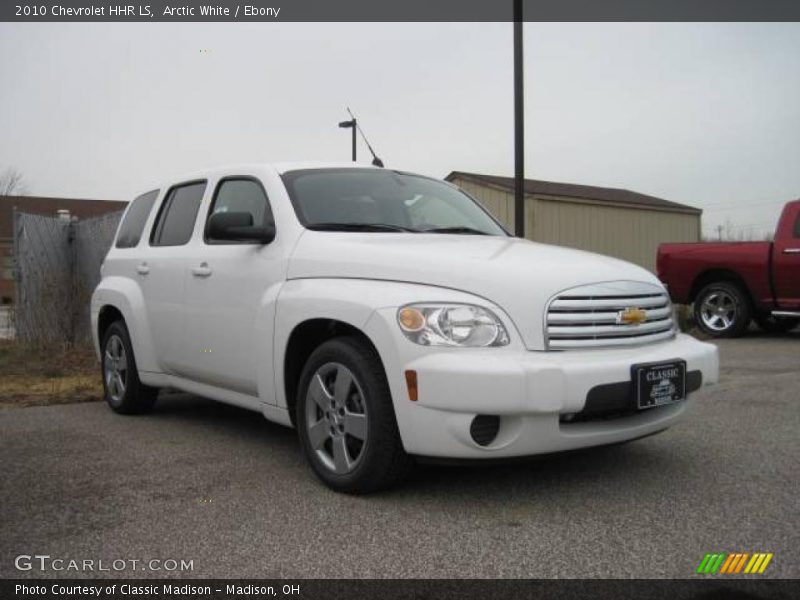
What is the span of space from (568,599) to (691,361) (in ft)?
5.30

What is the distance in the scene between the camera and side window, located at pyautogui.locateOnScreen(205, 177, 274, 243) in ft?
15.0

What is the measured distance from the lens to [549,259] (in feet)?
12.2

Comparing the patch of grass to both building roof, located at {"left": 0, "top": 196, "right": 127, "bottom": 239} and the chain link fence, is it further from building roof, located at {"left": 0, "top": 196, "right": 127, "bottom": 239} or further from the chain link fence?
building roof, located at {"left": 0, "top": 196, "right": 127, "bottom": 239}

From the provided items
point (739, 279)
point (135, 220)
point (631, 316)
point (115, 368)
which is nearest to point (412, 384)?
point (631, 316)

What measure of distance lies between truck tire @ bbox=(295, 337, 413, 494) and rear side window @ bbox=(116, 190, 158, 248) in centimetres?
262

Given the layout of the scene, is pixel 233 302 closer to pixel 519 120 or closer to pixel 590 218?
pixel 519 120

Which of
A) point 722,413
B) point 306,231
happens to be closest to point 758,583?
point 306,231

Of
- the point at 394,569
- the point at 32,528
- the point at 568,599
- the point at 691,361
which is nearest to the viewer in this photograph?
the point at 568,599

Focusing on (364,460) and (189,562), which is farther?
(364,460)

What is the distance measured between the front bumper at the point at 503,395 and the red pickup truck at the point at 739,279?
778 centimetres

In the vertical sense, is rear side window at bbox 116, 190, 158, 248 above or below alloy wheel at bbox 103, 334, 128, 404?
above

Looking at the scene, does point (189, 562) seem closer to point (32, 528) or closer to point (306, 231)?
point (32, 528)

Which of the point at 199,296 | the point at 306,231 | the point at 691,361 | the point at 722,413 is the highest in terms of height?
the point at 306,231

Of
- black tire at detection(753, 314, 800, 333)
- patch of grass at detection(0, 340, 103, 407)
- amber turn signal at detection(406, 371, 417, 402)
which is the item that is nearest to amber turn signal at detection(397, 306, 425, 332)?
amber turn signal at detection(406, 371, 417, 402)
